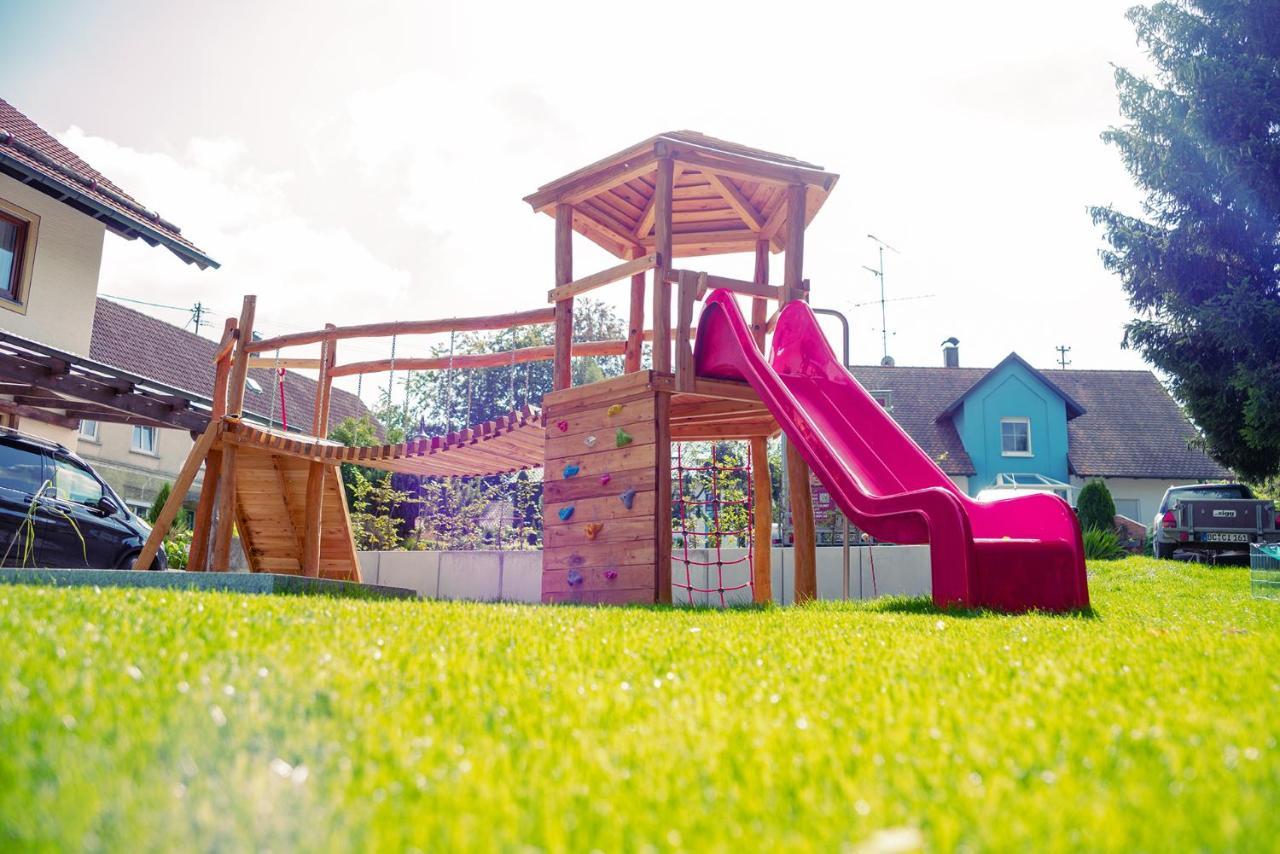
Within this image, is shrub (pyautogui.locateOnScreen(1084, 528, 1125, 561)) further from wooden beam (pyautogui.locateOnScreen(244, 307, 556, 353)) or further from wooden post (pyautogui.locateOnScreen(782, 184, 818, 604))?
wooden beam (pyautogui.locateOnScreen(244, 307, 556, 353))

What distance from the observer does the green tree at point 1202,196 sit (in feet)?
61.0

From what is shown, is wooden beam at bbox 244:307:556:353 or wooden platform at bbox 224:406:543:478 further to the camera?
wooden beam at bbox 244:307:556:353

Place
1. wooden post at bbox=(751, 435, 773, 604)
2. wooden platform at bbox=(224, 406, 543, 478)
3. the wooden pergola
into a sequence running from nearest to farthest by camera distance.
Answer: wooden platform at bbox=(224, 406, 543, 478) → wooden post at bbox=(751, 435, 773, 604) → the wooden pergola

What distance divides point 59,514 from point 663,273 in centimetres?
633

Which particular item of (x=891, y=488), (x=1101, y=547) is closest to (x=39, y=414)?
(x=891, y=488)

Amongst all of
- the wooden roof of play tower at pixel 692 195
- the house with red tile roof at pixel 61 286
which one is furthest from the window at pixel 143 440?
the wooden roof of play tower at pixel 692 195

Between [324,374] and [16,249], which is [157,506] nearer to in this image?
[16,249]

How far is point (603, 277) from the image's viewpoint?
8.85 metres

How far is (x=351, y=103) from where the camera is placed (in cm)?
1039

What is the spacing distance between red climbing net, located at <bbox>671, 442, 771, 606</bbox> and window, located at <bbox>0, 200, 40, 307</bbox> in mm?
9663

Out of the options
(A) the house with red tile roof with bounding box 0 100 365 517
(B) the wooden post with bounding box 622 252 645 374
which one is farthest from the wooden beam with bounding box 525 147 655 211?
(A) the house with red tile roof with bounding box 0 100 365 517

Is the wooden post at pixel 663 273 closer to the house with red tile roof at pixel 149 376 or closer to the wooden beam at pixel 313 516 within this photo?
the wooden beam at pixel 313 516

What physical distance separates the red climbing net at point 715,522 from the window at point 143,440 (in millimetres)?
18585

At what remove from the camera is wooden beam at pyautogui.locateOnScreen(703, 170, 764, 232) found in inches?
384
